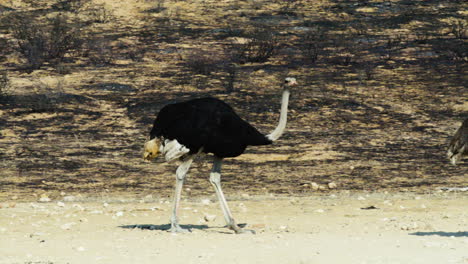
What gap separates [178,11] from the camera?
84.3 ft

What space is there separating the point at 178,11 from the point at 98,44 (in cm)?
392

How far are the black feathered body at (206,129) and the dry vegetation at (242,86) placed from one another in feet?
11.6

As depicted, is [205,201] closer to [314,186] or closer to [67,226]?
[314,186]

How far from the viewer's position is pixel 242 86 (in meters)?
19.5

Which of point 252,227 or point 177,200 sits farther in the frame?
point 252,227

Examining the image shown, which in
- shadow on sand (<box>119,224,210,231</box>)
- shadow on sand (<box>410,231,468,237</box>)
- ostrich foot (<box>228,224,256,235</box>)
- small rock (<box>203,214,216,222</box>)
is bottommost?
small rock (<box>203,214,216,222</box>)

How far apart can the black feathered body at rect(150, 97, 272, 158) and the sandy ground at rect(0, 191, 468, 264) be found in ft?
3.03

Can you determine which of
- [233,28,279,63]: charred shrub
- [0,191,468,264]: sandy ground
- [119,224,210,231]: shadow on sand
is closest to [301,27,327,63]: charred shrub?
[233,28,279,63]: charred shrub

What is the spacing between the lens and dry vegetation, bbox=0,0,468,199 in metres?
13.9

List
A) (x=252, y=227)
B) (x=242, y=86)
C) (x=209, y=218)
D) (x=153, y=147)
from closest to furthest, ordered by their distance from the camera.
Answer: (x=153, y=147) < (x=252, y=227) < (x=209, y=218) < (x=242, y=86)

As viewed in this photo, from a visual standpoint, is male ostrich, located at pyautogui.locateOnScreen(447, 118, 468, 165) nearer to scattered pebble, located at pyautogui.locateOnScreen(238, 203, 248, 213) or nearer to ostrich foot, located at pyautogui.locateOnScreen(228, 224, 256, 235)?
ostrich foot, located at pyautogui.locateOnScreen(228, 224, 256, 235)

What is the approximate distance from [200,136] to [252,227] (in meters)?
1.31

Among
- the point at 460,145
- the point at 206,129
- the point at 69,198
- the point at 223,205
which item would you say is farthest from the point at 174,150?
the point at 69,198

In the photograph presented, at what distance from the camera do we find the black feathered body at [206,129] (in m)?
9.01
